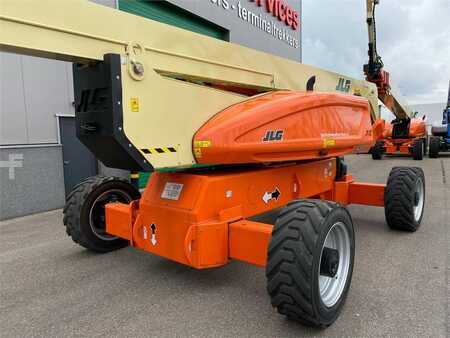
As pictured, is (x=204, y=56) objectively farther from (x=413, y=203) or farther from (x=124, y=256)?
(x=413, y=203)

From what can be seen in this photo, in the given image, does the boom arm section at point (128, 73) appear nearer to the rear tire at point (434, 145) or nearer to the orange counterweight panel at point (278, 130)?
the orange counterweight panel at point (278, 130)

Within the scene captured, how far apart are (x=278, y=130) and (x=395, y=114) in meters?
9.60

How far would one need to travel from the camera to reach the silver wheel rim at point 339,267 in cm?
305

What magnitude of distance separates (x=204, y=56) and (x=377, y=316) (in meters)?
2.73

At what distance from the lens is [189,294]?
137 inches

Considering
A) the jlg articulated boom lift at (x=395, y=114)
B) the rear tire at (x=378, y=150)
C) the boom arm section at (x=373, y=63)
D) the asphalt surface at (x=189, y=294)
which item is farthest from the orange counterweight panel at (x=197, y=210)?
the rear tire at (x=378, y=150)

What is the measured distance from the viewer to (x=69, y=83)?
7754mm

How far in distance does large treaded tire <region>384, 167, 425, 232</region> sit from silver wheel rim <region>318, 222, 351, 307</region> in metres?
2.23

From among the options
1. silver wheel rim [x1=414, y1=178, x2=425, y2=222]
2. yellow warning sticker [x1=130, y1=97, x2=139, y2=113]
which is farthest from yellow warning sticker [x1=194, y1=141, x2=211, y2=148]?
silver wheel rim [x1=414, y1=178, x2=425, y2=222]

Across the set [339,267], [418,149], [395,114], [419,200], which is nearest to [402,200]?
[419,200]

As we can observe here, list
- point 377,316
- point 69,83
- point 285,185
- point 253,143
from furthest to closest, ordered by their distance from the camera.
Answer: point 69,83 < point 285,185 < point 253,143 < point 377,316

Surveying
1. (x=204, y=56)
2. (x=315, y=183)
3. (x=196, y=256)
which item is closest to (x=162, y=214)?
(x=196, y=256)

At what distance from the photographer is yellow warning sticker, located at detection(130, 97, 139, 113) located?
285 cm

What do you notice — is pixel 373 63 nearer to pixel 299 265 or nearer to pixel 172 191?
pixel 172 191
